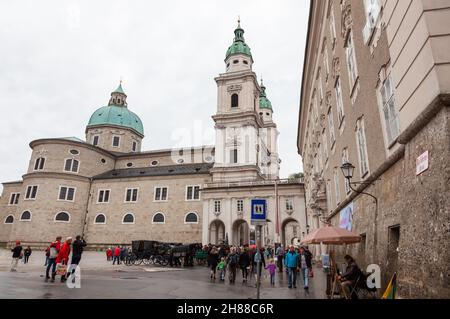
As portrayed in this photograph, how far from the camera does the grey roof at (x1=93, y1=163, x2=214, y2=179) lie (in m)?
50.0

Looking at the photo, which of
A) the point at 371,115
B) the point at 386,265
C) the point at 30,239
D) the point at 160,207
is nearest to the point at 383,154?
the point at 371,115

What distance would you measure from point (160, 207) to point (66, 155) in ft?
64.2

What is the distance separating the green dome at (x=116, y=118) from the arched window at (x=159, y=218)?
28699 millimetres

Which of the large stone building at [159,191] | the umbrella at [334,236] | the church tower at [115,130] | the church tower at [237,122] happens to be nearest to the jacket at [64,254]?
the umbrella at [334,236]

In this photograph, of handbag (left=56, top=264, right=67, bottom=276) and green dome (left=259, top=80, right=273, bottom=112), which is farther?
green dome (left=259, top=80, right=273, bottom=112)

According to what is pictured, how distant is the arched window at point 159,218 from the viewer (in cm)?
4775

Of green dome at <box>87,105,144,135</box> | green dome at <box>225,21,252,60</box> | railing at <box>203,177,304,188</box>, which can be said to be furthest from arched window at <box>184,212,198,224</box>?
green dome at <box>87,105,144,135</box>

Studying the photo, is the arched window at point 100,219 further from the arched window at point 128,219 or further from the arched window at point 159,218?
the arched window at point 159,218

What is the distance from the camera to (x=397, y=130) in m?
7.50

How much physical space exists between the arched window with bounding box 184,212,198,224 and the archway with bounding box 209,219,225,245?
312 cm

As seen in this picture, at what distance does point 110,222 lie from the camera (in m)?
50.3

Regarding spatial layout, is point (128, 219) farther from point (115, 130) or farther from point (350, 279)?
point (350, 279)

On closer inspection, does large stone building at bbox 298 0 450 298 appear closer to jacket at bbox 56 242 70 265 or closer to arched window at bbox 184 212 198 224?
jacket at bbox 56 242 70 265

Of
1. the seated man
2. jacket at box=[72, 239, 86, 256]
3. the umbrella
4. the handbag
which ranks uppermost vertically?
the umbrella
